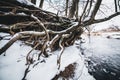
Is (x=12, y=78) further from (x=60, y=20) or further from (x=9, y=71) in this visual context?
(x=60, y=20)

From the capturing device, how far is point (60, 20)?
634 centimetres

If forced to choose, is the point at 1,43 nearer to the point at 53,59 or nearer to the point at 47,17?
the point at 53,59

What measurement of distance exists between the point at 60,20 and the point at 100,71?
7.66 feet

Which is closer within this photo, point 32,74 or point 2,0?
point 32,74

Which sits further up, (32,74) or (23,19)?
(23,19)

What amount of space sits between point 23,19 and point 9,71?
2.46 m

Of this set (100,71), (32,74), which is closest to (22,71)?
(32,74)

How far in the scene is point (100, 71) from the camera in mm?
5934

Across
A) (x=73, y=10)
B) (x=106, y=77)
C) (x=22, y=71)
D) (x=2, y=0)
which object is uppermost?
(x=73, y=10)

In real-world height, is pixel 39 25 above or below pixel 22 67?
above

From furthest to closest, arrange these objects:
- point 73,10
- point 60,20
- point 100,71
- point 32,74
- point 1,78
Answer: point 73,10, point 60,20, point 100,71, point 32,74, point 1,78

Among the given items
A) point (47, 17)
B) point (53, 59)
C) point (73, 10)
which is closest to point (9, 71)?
point (53, 59)

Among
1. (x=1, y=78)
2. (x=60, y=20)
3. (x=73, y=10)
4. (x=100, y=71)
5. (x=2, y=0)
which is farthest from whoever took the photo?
(x=73, y=10)

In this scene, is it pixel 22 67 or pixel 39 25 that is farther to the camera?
pixel 39 25
